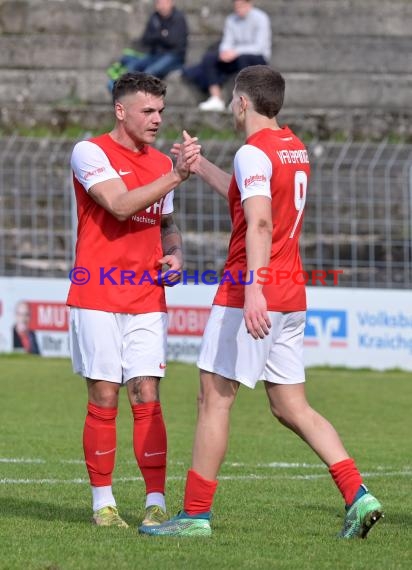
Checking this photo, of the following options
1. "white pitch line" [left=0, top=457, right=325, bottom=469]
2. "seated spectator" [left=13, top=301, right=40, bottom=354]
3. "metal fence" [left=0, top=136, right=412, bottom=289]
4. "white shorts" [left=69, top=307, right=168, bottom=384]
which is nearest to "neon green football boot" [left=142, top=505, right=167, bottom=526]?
"white shorts" [left=69, top=307, right=168, bottom=384]

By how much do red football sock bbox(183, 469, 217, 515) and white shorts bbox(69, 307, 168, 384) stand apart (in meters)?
0.70

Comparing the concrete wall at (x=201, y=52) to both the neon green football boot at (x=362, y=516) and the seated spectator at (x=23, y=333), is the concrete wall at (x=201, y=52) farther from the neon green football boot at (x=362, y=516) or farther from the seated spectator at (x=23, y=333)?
the neon green football boot at (x=362, y=516)

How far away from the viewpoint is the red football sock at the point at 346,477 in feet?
21.3

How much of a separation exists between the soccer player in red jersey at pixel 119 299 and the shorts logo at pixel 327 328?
29.7 ft

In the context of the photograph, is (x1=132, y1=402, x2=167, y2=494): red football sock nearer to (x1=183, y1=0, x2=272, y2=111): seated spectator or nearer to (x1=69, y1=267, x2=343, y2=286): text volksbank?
(x1=69, y1=267, x2=343, y2=286): text volksbank

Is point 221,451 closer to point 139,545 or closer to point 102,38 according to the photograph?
point 139,545

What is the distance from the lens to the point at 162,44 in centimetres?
2048

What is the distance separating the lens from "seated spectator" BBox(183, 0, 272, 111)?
1964 centimetres

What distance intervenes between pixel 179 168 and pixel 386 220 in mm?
9729

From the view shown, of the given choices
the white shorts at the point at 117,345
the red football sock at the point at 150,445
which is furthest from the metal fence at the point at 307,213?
the red football sock at the point at 150,445

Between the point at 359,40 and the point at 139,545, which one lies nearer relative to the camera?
the point at 139,545

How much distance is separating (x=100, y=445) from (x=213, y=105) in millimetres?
13377

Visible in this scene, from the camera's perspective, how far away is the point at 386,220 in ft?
53.0

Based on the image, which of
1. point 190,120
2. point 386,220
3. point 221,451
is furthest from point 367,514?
point 190,120
